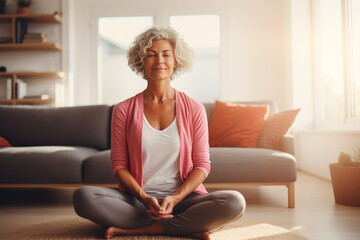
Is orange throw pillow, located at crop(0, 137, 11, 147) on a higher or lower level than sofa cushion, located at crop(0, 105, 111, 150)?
lower

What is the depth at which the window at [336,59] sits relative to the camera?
3.18 metres

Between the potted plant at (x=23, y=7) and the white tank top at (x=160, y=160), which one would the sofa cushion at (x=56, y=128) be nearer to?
the white tank top at (x=160, y=160)

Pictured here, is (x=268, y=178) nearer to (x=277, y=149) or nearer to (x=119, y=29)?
(x=277, y=149)

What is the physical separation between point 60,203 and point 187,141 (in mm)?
1385

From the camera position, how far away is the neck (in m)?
1.69

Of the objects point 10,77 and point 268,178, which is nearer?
point 268,178

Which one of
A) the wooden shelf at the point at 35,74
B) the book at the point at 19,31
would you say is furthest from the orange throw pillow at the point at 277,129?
the book at the point at 19,31

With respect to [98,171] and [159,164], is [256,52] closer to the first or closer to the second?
[98,171]

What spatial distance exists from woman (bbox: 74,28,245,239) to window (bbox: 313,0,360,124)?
2.23 meters

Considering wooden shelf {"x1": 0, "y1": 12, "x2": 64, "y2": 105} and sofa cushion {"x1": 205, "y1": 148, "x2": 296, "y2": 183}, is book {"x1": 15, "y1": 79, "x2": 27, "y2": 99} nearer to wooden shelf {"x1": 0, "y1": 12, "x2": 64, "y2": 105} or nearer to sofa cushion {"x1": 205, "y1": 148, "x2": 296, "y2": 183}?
wooden shelf {"x1": 0, "y1": 12, "x2": 64, "y2": 105}

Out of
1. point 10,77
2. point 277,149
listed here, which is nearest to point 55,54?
point 10,77

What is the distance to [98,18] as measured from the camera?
4.81 metres

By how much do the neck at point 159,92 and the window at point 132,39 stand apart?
10.2ft

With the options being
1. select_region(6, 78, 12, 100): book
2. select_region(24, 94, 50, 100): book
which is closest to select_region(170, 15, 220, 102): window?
select_region(24, 94, 50, 100): book
